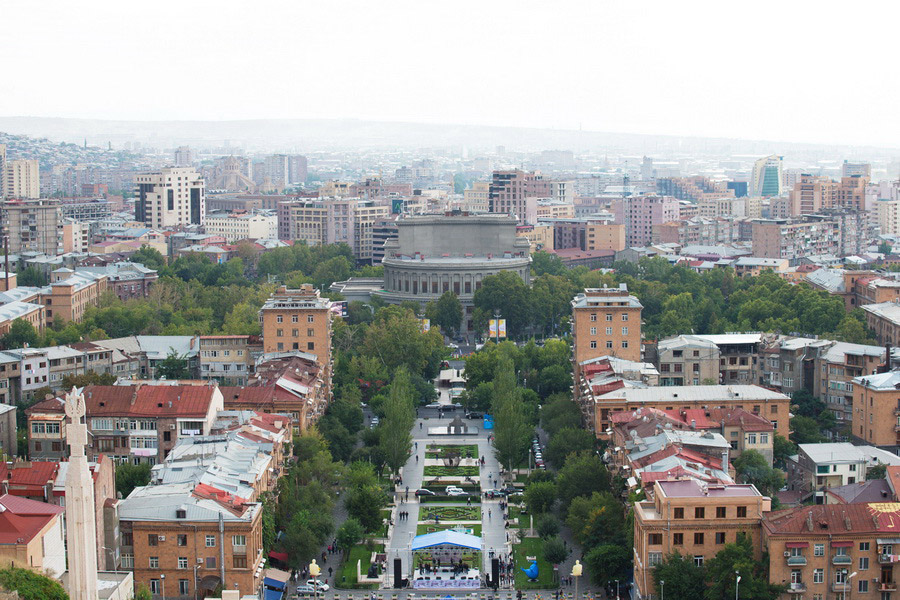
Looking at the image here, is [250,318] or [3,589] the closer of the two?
[3,589]

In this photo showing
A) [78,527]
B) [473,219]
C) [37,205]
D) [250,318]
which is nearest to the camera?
[78,527]

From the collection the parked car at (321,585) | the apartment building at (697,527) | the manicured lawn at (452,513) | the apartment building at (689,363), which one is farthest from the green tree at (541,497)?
the apartment building at (689,363)

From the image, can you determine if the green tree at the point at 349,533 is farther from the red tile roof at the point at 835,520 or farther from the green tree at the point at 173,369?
the green tree at the point at 173,369

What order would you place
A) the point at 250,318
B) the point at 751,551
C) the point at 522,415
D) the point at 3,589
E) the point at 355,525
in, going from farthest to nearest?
the point at 250,318
the point at 522,415
the point at 355,525
the point at 751,551
the point at 3,589

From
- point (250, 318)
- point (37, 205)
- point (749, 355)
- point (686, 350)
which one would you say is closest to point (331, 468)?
point (686, 350)

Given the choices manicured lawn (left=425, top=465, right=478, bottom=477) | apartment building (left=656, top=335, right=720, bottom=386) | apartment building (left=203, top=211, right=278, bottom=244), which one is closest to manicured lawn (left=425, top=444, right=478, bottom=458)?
manicured lawn (left=425, top=465, right=478, bottom=477)

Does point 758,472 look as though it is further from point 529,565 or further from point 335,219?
point 335,219

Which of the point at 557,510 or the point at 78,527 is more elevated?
the point at 78,527

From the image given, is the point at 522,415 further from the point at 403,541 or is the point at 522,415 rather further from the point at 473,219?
the point at 473,219
